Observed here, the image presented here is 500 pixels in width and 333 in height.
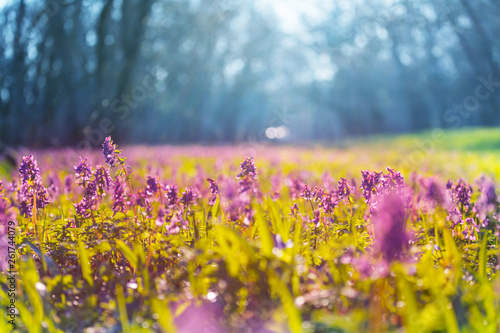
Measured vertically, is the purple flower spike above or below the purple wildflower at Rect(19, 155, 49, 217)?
above

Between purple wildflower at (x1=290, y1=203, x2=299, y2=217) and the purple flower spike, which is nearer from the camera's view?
the purple flower spike

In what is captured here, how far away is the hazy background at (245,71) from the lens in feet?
50.3

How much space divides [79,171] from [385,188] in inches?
79.2

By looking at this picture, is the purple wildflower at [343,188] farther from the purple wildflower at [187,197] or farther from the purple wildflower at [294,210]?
the purple wildflower at [187,197]

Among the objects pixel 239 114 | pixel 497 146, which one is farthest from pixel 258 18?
pixel 497 146

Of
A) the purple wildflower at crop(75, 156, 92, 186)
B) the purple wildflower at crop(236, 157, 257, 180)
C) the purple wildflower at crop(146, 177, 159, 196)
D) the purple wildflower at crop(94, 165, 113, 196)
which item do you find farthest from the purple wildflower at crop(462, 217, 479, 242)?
the purple wildflower at crop(75, 156, 92, 186)

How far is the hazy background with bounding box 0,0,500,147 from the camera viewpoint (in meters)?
15.3

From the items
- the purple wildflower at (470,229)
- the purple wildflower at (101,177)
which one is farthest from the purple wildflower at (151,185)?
the purple wildflower at (470,229)

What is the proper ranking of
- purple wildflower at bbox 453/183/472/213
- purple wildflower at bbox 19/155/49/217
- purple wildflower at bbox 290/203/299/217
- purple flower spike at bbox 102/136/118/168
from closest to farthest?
purple flower spike at bbox 102/136/118/168 < purple wildflower at bbox 19/155/49/217 < purple wildflower at bbox 453/183/472/213 < purple wildflower at bbox 290/203/299/217

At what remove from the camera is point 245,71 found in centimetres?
3638

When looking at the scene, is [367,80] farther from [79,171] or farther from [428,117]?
[79,171]

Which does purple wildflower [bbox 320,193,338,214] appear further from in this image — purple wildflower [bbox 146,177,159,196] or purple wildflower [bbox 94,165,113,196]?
purple wildflower [bbox 94,165,113,196]

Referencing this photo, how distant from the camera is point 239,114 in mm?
41531

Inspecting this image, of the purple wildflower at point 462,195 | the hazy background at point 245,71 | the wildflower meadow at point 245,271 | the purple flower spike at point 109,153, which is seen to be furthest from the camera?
the hazy background at point 245,71
